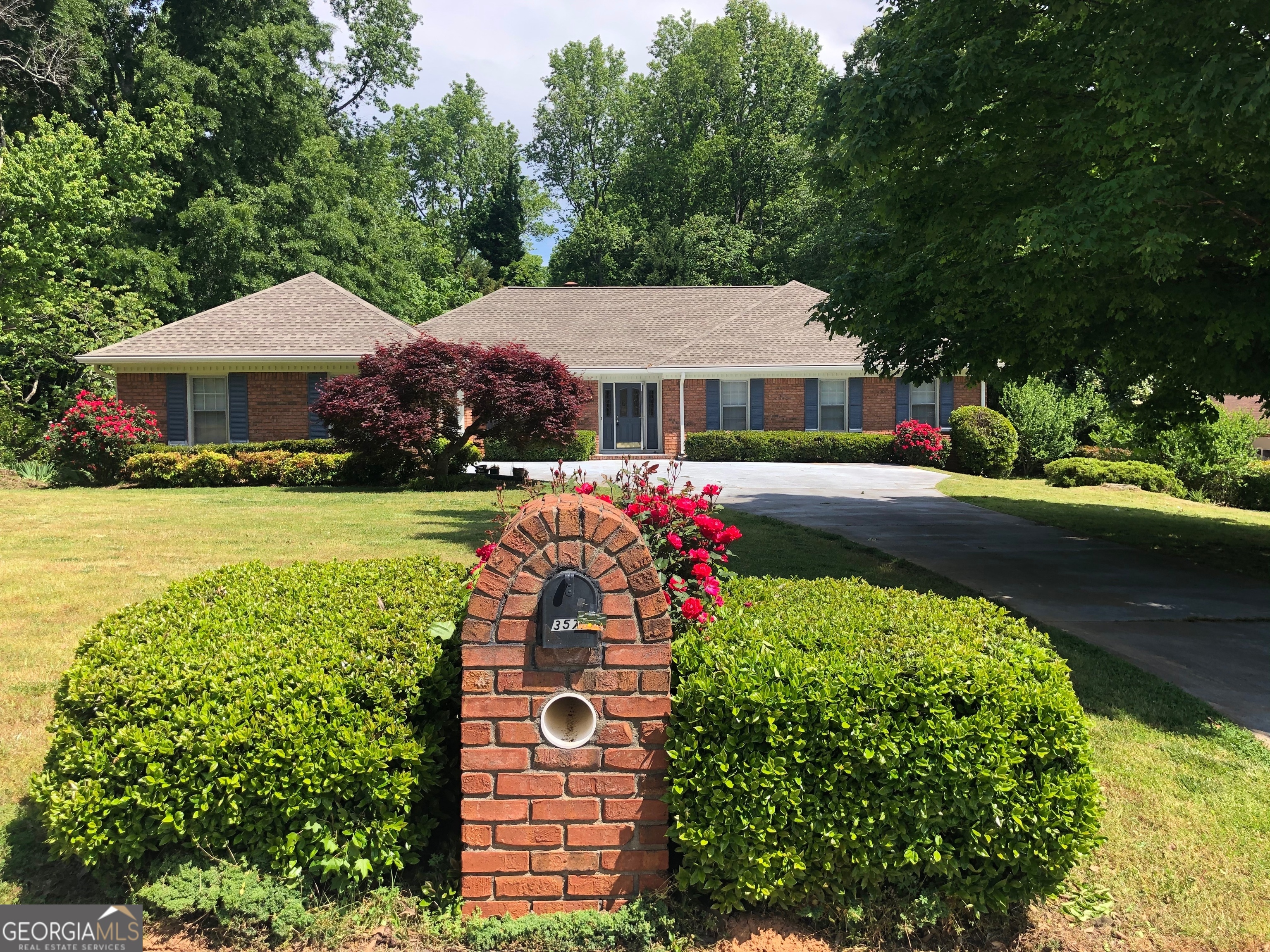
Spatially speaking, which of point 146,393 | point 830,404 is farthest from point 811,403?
point 146,393

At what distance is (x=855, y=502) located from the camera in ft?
54.0

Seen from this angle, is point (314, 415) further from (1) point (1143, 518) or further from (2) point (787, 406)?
(1) point (1143, 518)

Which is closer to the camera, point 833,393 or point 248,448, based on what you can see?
point 248,448

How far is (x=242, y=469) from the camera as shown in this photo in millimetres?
18781

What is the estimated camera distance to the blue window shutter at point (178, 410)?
21797mm

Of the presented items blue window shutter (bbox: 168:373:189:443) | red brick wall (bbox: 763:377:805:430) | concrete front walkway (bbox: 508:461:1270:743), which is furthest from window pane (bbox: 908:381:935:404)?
blue window shutter (bbox: 168:373:189:443)

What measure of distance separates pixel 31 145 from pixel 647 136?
33269 mm

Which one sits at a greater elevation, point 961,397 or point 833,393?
point 833,393

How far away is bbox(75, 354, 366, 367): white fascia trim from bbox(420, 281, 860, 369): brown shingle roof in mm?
6498

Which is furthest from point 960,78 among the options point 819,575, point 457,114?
point 457,114

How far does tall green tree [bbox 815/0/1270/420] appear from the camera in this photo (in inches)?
253

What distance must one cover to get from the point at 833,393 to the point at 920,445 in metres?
3.25

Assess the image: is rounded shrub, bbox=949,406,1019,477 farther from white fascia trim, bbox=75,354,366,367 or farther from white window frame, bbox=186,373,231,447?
white window frame, bbox=186,373,231,447

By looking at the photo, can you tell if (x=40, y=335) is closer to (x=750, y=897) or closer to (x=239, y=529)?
(x=239, y=529)
